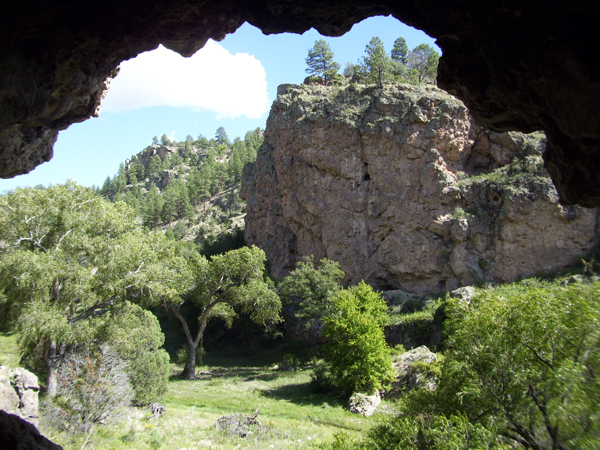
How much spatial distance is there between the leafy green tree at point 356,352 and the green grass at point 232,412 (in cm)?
140

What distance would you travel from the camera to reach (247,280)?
91.7ft

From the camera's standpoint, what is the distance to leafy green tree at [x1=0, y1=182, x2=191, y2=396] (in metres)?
13.9

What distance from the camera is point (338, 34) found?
760 centimetres

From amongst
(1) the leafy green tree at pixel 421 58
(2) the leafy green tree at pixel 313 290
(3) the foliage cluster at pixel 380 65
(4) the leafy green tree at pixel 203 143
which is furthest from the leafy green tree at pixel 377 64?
(4) the leafy green tree at pixel 203 143

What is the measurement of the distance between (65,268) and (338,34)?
44.0 feet

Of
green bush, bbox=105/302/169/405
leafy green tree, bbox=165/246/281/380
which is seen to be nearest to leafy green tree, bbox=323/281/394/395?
leafy green tree, bbox=165/246/281/380

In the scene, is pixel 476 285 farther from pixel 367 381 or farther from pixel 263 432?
→ pixel 263 432

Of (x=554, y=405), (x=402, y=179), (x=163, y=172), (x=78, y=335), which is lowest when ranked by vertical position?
(x=78, y=335)

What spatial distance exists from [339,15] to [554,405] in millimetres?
7026

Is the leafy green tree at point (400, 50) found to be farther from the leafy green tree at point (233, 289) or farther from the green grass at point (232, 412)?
the green grass at point (232, 412)

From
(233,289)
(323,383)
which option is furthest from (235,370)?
(323,383)

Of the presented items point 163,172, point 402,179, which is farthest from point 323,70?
point 163,172

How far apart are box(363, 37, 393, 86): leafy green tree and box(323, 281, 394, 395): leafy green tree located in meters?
28.3

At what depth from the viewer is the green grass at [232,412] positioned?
11.6 meters
